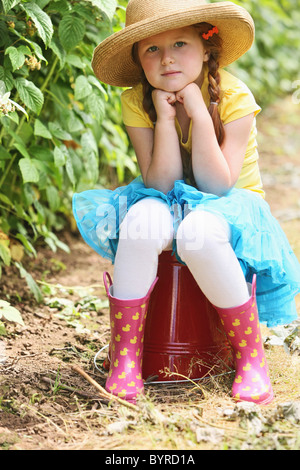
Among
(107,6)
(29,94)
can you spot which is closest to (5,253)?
(29,94)

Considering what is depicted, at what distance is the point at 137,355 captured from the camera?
1818mm

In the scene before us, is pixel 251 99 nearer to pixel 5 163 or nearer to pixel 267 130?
pixel 5 163

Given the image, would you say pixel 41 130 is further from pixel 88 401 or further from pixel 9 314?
pixel 88 401

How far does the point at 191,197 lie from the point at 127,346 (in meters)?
0.47

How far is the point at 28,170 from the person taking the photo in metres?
2.30

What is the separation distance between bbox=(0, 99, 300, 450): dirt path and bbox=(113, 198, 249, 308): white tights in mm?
295

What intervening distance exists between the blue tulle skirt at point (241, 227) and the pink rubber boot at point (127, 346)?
239mm

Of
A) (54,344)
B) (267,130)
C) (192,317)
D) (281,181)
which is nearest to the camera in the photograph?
(192,317)

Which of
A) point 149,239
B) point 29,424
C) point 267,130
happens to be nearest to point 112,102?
point 149,239

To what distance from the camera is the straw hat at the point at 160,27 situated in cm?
179

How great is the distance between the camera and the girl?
1758 millimetres

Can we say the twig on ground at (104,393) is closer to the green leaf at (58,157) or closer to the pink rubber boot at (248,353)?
the pink rubber boot at (248,353)

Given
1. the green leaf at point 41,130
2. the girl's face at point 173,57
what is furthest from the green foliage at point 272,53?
the girl's face at point 173,57
